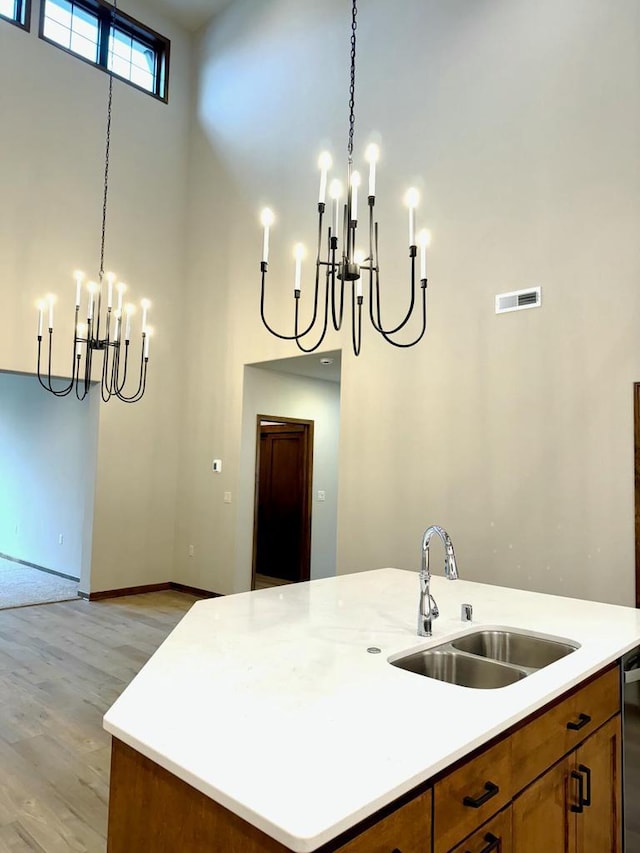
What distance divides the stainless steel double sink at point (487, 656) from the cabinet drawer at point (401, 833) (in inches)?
24.4

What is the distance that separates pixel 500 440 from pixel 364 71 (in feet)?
11.7

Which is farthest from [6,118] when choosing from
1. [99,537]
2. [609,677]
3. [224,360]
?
[609,677]

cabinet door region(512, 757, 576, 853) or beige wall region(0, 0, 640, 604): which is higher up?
beige wall region(0, 0, 640, 604)

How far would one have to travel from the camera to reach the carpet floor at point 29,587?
5.98 m

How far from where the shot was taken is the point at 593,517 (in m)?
A: 3.67

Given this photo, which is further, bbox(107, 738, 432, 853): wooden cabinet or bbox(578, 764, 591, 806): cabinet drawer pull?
bbox(578, 764, 591, 806): cabinet drawer pull

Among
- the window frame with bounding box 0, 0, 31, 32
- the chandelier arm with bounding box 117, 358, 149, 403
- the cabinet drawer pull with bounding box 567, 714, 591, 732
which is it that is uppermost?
the window frame with bounding box 0, 0, 31, 32

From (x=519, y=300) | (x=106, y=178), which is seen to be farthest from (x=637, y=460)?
(x=106, y=178)

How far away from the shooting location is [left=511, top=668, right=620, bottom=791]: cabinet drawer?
1383mm

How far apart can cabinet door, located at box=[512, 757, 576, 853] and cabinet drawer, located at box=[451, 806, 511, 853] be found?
35 millimetres

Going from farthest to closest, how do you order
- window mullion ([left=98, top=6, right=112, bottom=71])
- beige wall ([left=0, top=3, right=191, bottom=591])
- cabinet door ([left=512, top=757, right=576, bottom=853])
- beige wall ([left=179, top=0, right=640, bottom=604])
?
window mullion ([left=98, top=6, right=112, bottom=71]), beige wall ([left=0, top=3, right=191, bottom=591]), beige wall ([left=179, top=0, right=640, bottom=604]), cabinet door ([left=512, top=757, right=576, bottom=853])

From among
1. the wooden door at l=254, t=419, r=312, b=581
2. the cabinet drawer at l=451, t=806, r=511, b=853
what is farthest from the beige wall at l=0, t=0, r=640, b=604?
the cabinet drawer at l=451, t=806, r=511, b=853

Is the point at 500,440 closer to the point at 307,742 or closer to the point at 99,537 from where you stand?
the point at 307,742

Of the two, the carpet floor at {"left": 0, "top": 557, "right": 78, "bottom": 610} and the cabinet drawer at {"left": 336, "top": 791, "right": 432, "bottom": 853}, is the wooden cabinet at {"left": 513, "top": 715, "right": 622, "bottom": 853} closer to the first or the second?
the cabinet drawer at {"left": 336, "top": 791, "right": 432, "bottom": 853}
